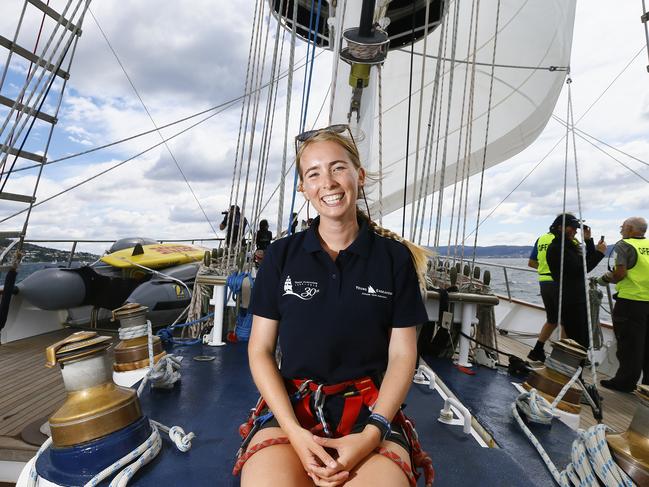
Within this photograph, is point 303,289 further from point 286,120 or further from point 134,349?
point 286,120

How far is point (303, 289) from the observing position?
117 cm

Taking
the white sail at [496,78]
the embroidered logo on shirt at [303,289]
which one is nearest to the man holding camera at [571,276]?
the white sail at [496,78]

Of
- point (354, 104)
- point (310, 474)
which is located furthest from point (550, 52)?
point (310, 474)

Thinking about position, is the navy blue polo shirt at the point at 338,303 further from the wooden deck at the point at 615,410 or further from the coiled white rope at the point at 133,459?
the wooden deck at the point at 615,410

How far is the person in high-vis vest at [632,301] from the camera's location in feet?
12.8

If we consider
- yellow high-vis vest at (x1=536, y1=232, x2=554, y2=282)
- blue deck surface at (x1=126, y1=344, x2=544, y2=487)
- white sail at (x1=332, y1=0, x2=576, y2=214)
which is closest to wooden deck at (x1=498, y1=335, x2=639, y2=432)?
yellow high-vis vest at (x1=536, y1=232, x2=554, y2=282)

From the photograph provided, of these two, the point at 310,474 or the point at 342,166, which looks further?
the point at 342,166

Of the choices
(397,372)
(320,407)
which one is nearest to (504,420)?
(397,372)

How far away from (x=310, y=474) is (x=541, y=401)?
148 cm

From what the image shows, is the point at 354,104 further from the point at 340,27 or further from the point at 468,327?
the point at 468,327

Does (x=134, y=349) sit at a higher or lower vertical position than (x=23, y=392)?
higher

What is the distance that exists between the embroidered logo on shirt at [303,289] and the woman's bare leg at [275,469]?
15.6 inches

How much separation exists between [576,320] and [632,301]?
540mm

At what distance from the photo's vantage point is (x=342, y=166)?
3.95 feet
